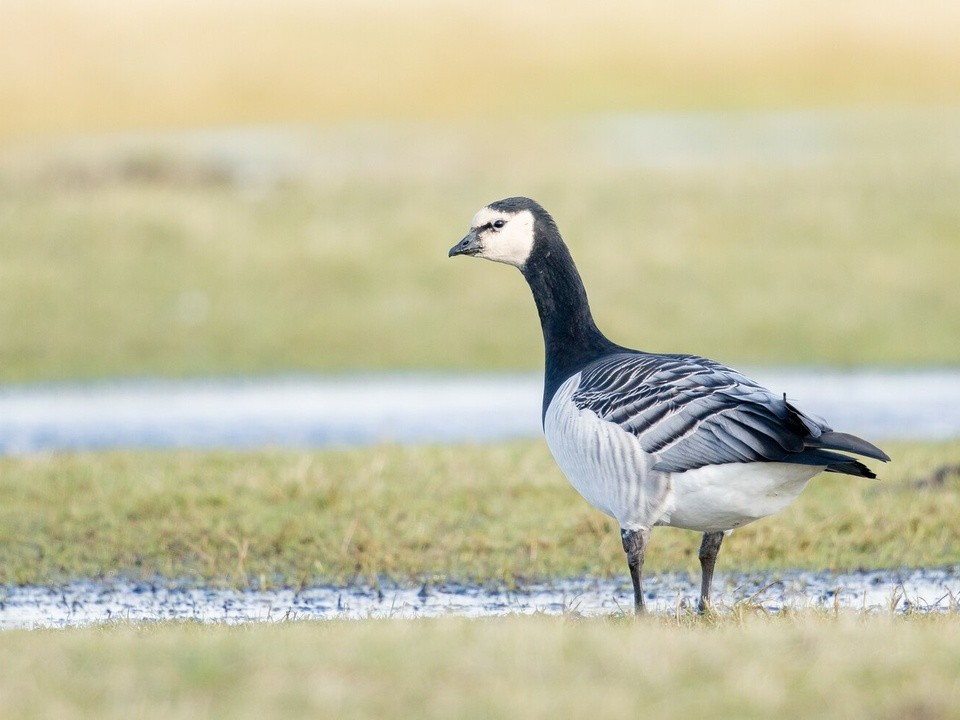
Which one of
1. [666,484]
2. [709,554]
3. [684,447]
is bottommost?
[709,554]

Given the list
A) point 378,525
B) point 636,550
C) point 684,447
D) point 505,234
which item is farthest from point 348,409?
point 684,447

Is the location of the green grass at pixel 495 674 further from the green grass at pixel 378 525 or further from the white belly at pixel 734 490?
the green grass at pixel 378 525

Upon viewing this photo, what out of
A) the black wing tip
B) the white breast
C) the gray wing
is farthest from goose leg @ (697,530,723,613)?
the black wing tip

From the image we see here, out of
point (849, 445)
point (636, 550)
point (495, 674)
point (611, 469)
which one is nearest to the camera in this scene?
point (495, 674)

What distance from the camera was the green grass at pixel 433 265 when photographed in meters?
19.8

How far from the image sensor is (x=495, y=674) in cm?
511

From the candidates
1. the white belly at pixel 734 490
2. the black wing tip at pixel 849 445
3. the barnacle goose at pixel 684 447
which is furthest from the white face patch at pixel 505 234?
the black wing tip at pixel 849 445

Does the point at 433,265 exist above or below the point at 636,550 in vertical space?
below

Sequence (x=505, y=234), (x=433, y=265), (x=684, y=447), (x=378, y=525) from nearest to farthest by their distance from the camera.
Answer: (x=684, y=447) → (x=505, y=234) → (x=378, y=525) → (x=433, y=265)

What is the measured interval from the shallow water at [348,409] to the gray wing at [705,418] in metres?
6.32

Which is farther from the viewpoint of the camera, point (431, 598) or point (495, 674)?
point (431, 598)

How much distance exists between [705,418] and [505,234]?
219cm

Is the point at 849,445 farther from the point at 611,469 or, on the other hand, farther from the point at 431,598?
the point at 431,598

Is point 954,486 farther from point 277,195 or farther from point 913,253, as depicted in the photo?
point 277,195
